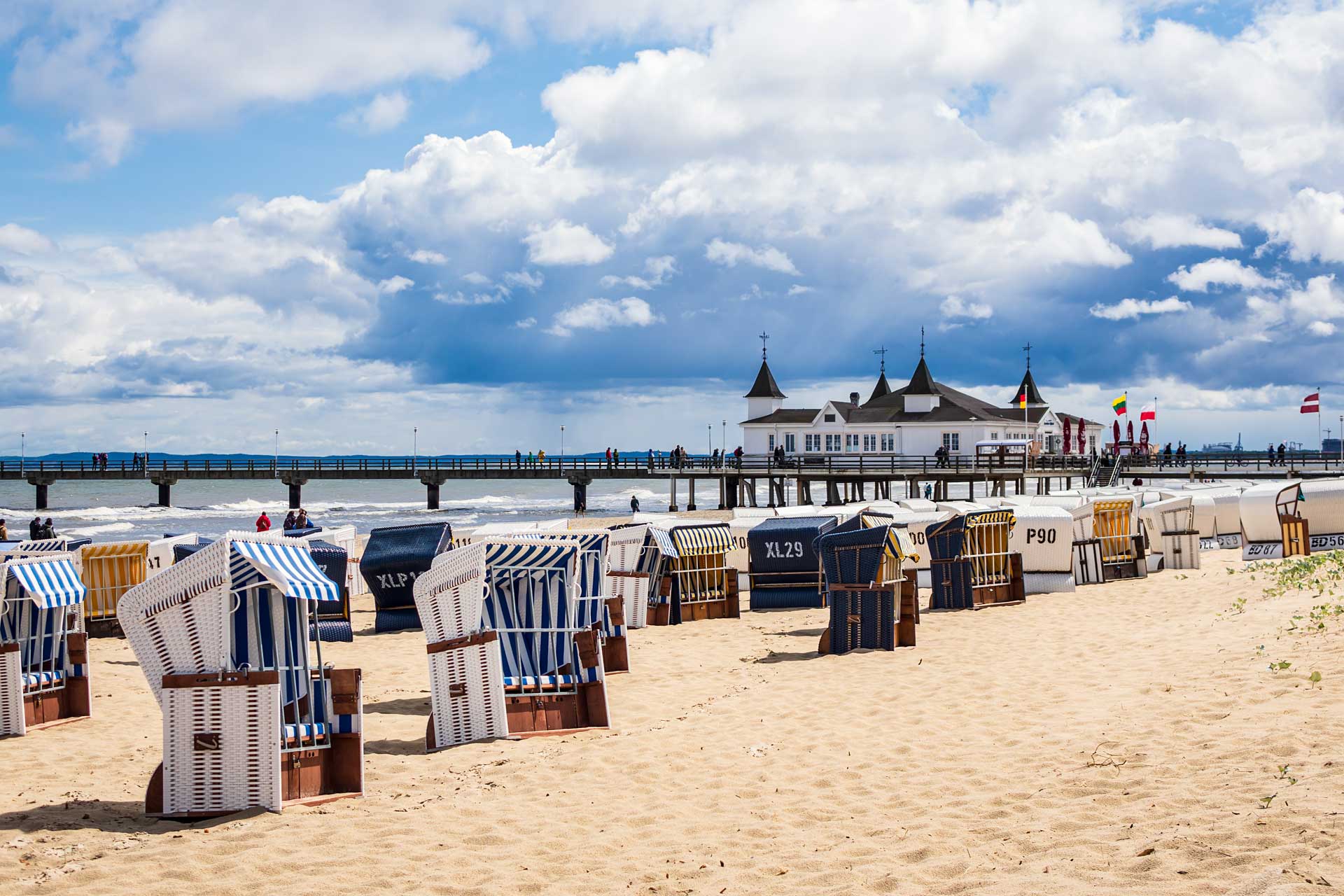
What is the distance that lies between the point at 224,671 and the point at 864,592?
748 centimetres

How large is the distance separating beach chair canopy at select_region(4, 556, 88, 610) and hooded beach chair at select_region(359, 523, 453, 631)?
20.5 ft

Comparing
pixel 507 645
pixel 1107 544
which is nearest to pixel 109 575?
pixel 507 645

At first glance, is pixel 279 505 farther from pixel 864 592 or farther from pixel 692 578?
pixel 864 592

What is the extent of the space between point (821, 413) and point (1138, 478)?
51.0 feet

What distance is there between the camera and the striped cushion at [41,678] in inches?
385

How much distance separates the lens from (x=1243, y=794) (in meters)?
5.94

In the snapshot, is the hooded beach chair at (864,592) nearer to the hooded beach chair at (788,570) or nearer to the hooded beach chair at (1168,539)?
the hooded beach chair at (788,570)

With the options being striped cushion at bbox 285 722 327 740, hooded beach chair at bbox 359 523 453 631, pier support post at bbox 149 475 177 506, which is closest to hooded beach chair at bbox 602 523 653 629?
hooded beach chair at bbox 359 523 453 631

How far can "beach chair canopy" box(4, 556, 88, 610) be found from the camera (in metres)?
9.45

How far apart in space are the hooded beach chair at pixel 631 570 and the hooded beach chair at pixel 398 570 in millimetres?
2345

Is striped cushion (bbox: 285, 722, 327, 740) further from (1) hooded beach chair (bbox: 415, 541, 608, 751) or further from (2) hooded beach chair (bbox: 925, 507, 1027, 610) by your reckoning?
(2) hooded beach chair (bbox: 925, 507, 1027, 610)

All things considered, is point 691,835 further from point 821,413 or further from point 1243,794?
point 821,413

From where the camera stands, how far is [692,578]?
1705 centimetres

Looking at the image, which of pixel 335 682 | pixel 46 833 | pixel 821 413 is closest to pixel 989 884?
pixel 335 682
